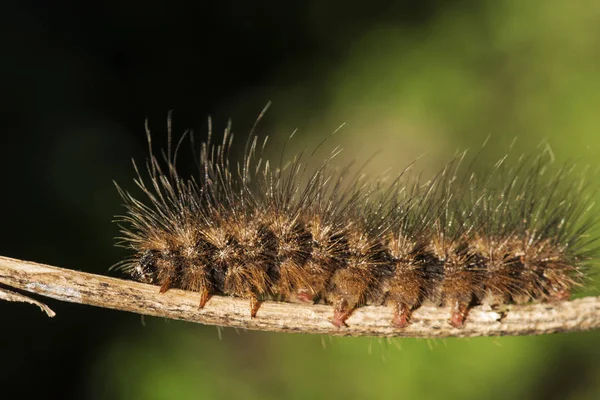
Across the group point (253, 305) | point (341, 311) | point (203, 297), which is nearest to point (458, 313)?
point (341, 311)

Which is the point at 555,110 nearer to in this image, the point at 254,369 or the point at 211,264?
the point at 254,369

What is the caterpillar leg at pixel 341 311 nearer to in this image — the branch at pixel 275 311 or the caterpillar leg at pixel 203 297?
the branch at pixel 275 311

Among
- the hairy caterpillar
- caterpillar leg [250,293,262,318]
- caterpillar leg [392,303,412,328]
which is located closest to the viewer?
caterpillar leg [250,293,262,318]

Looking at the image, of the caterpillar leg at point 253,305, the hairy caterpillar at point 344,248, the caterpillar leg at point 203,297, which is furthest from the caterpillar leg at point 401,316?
the caterpillar leg at point 203,297

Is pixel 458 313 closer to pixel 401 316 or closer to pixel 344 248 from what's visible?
pixel 401 316

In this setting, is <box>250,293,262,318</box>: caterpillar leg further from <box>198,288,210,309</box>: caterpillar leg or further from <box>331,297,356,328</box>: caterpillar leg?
<box>331,297,356,328</box>: caterpillar leg

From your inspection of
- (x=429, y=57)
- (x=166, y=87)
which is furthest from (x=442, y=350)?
(x=166, y=87)

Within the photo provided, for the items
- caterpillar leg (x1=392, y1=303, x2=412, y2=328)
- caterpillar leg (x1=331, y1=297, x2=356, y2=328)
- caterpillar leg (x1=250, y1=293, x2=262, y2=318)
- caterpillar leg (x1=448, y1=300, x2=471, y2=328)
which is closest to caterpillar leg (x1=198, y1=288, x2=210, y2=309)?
caterpillar leg (x1=250, y1=293, x2=262, y2=318)
